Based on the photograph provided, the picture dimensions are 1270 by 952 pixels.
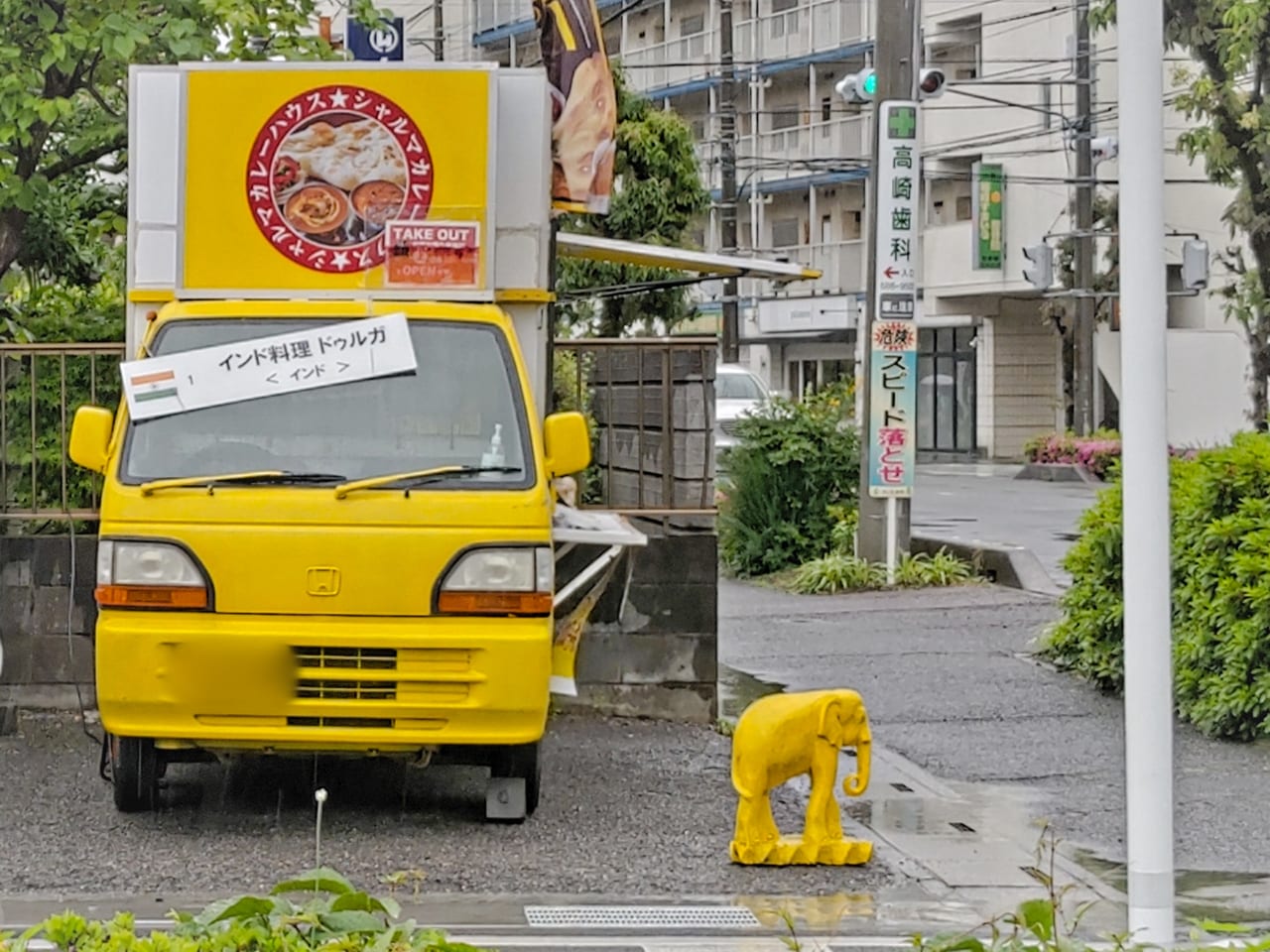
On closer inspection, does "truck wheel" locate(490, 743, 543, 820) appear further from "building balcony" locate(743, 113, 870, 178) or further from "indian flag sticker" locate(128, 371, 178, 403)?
"building balcony" locate(743, 113, 870, 178)

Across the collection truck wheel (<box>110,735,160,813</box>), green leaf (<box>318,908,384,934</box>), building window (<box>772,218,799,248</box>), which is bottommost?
truck wheel (<box>110,735,160,813</box>)

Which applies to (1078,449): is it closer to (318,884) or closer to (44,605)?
(44,605)

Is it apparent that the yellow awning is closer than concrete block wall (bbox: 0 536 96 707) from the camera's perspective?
No

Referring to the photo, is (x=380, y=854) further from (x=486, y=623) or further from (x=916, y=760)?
(x=916, y=760)

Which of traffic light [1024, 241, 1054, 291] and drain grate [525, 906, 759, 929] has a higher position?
traffic light [1024, 241, 1054, 291]

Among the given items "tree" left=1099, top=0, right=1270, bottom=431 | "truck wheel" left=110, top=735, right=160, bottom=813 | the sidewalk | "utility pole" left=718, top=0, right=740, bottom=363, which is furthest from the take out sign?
"utility pole" left=718, top=0, right=740, bottom=363

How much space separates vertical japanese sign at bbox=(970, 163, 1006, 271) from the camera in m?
41.8

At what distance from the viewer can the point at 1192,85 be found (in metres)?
22.5

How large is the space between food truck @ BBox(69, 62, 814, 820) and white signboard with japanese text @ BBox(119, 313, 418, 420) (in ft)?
0.03

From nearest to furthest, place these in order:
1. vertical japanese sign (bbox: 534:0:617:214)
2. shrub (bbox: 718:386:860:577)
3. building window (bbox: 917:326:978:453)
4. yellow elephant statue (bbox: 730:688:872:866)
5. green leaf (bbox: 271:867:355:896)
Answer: green leaf (bbox: 271:867:355:896) < yellow elephant statue (bbox: 730:688:872:866) < vertical japanese sign (bbox: 534:0:617:214) < shrub (bbox: 718:386:860:577) < building window (bbox: 917:326:978:453)

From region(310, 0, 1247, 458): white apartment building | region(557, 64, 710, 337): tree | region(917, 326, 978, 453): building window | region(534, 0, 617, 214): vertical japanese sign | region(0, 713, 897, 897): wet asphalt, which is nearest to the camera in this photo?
region(0, 713, 897, 897): wet asphalt

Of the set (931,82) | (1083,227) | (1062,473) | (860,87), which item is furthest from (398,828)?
(1083,227)

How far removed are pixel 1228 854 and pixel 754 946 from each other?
8.08ft

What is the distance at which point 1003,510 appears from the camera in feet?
85.9
